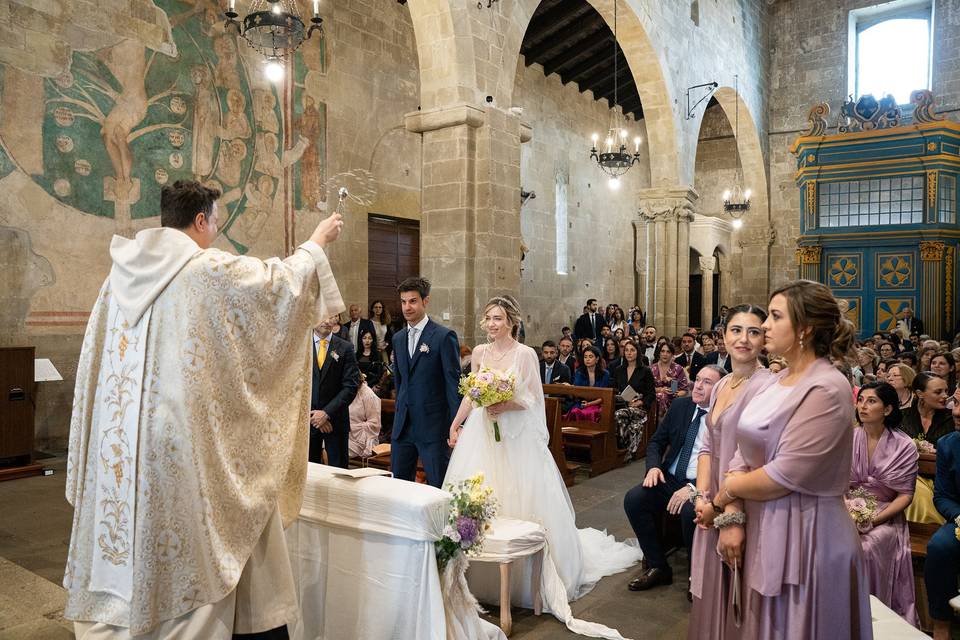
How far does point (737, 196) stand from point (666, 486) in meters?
17.9

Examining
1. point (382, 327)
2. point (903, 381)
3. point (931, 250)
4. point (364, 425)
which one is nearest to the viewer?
point (903, 381)

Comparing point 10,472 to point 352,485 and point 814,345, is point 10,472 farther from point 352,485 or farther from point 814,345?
point 814,345

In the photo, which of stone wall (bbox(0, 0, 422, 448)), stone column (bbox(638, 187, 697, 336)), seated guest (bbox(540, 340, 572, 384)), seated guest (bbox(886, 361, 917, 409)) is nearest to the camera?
Answer: seated guest (bbox(886, 361, 917, 409))

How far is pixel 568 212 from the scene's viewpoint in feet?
55.6

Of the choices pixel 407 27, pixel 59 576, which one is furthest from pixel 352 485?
pixel 407 27

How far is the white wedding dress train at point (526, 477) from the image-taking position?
4039 millimetres

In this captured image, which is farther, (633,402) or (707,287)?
(707,287)

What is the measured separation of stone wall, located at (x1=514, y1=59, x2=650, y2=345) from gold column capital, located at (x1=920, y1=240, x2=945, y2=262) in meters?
6.98

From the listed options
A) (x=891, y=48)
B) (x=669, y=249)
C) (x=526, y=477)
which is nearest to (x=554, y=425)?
(x=526, y=477)

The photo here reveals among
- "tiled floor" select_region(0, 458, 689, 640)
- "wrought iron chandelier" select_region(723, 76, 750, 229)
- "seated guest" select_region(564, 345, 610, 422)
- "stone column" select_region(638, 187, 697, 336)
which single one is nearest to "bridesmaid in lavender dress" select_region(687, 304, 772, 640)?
"tiled floor" select_region(0, 458, 689, 640)

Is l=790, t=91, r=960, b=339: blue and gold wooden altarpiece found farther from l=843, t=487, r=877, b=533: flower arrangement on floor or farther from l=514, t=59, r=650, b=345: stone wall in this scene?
l=843, t=487, r=877, b=533: flower arrangement on floor

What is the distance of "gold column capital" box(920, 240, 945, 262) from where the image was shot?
14.0 metres

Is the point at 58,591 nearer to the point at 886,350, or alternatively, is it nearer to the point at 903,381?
the point at 903,381

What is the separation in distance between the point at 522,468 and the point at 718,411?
Answer: 1.44 meters
